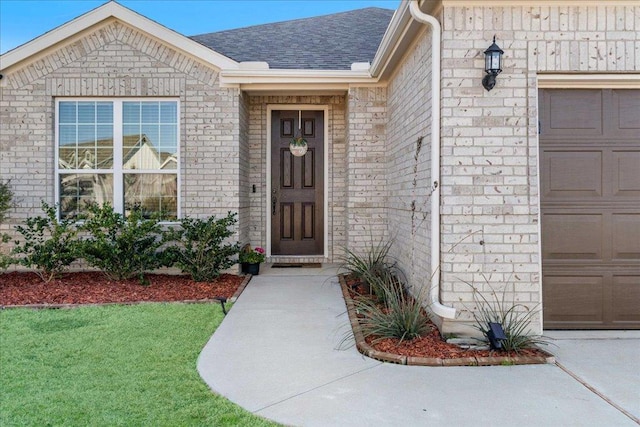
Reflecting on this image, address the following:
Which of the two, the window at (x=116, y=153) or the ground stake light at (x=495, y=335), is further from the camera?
the window at (x=116, y=153)

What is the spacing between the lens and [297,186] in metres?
7.99

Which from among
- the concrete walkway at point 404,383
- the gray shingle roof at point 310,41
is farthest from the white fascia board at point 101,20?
the concrete walkway at point 404,383

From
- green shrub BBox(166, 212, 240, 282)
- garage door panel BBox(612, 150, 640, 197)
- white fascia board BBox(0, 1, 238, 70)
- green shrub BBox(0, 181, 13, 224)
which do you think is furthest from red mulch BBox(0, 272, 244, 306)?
garage door panel BBox(612, 150, 640, 197)

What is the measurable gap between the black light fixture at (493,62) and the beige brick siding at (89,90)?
411 cm

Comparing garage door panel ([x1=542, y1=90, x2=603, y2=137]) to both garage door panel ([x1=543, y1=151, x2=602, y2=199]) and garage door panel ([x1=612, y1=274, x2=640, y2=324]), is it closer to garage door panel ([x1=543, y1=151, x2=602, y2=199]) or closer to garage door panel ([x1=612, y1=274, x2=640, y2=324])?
garage door panel ([x1=543, y1=151, x2=602, y2=199])

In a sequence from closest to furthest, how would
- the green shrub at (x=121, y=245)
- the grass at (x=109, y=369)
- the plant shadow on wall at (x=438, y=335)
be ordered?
1. the grass at (x=109, y=369)
2. the plant shadow on wall at (x=438, y=335)
3. the green shrub at (x=121, y=245)

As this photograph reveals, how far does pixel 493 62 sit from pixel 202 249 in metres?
4.25

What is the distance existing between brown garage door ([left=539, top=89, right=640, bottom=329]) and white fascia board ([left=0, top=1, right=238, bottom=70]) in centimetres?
456

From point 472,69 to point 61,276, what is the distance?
19.3 ft

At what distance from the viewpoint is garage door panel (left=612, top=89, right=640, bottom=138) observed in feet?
13.6

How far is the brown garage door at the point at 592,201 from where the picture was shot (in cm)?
416

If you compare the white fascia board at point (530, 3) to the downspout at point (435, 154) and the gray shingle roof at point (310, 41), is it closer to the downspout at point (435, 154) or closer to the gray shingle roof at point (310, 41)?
the downspout at point (435, 154)

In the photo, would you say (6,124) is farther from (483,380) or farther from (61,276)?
(483,380)

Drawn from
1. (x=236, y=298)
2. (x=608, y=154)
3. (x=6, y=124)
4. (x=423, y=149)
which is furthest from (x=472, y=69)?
(x=6, y=124)
